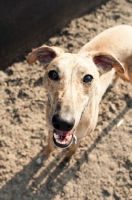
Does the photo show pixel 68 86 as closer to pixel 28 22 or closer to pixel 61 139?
pixel 61 139

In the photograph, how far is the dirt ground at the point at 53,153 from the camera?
454cm

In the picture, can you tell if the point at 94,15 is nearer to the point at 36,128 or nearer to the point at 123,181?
the point at 36,128

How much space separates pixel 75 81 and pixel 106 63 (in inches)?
30.8

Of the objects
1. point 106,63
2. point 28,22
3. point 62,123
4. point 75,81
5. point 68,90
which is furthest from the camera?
point 28,22

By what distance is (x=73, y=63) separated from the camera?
3.36 metres

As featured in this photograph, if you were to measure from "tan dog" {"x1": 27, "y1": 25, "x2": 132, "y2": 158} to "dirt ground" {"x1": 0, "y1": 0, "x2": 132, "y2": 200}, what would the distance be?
34.4 inches

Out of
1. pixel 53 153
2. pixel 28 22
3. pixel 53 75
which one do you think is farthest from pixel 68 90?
pixel 28 22

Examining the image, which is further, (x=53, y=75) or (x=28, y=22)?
(x=28, y=22)

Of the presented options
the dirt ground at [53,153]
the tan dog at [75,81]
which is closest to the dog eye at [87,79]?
the tan dog at [75,81]

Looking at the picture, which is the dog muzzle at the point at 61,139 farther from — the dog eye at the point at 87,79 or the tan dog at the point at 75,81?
the dog eye at the point at 87,79

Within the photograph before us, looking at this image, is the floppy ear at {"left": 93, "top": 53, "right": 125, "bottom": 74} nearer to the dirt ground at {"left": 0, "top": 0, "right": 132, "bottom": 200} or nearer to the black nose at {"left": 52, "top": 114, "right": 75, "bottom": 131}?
the black nose at {"left": 52, "top": 114, "right": 75, "bottom": 131}

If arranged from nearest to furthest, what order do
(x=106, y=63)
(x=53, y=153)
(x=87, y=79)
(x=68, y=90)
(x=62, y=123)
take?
(x=62, y=123)
(x=68, y=90)
(x=87, y=79)
(x=106, y=63)
(x=53, y=153)

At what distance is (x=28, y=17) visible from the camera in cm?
546

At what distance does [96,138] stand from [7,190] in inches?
71.8
